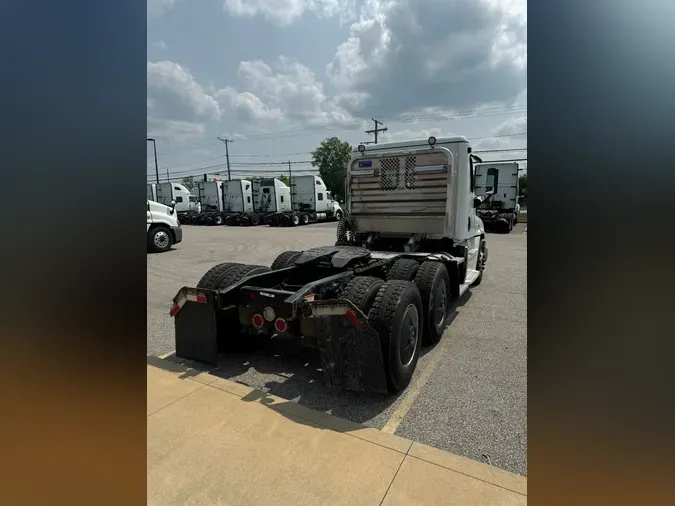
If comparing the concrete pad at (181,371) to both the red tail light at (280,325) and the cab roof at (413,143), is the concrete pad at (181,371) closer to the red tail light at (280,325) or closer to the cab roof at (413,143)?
the red tail light at (280,325)

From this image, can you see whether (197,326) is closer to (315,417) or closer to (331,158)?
(315,417)

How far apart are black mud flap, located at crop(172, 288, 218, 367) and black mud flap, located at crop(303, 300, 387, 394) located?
1255 mm

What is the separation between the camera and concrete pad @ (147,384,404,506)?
234 centimetres

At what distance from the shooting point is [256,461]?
263cm

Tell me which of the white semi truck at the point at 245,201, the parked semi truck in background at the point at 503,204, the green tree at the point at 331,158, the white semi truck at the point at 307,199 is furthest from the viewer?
the green tree at the point at 331,158

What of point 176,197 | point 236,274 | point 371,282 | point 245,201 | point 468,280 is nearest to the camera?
point 371,282

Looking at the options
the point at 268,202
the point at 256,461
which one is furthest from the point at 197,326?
the point at 268,202

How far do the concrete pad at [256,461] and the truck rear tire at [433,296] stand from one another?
7.39 ft

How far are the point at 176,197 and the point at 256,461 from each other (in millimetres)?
34521

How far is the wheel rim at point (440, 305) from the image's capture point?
16.4ft

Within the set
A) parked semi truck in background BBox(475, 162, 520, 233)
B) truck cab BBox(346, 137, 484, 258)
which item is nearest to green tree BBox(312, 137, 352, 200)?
parked semi truck in background BBox(475, 162, 520, 233)

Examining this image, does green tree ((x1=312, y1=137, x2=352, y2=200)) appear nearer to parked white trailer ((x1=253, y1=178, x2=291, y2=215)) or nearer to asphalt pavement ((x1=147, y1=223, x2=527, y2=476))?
parked white trailer ((x1=253, y1=178, x2=291, y2=215))

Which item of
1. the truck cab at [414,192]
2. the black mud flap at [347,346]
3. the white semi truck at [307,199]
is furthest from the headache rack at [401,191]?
the white semi truck at [307,199]
